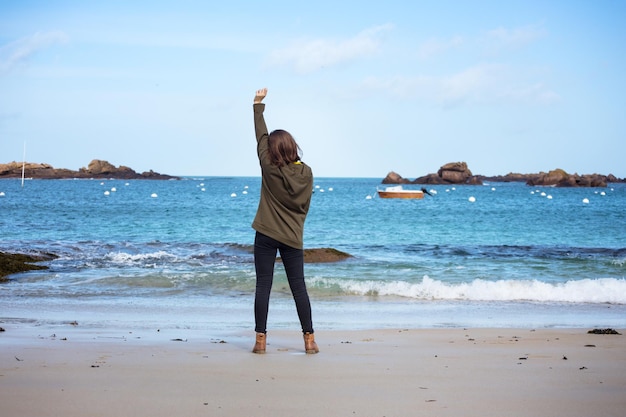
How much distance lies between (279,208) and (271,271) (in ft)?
1.75

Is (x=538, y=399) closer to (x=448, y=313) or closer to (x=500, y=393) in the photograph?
(x=500, y=393)

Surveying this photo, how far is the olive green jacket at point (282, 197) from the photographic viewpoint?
611 cm

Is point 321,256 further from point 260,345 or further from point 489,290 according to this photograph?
point 260,345

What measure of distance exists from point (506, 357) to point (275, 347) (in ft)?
6.34

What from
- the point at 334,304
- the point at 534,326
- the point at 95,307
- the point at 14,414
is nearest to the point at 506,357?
the point at 534,326

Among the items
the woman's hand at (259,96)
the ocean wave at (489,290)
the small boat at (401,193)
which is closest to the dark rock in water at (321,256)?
the ocean wave at (489,290)

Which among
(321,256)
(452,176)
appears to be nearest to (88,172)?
(452,176)

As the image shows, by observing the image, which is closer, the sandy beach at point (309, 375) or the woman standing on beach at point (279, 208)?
the sandy beach at point (309, 375)

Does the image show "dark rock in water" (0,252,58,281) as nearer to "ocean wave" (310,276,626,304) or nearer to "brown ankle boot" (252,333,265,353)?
"ocean wave" (310,276,626,304)

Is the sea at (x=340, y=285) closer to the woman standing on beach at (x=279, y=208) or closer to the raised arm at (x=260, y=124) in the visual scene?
the woman standing on beach at (x=279, y=208)

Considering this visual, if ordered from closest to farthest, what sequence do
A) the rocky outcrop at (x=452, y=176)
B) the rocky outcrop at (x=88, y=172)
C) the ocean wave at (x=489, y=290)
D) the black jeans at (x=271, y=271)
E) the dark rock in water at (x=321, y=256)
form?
the black jeans at (x=271, y=271)
the ocean wave at (x=489, y=290)
the dark rock in water at (x=321, y=256)
the rocky outcrop at (x=452, y=176)
the rocky outcrop at (x=88, y=172)

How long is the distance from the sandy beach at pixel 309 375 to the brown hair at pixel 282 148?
5.06 feet

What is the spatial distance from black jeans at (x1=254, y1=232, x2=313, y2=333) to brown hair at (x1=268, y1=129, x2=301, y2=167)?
619mm

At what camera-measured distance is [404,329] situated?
27.1 ft
